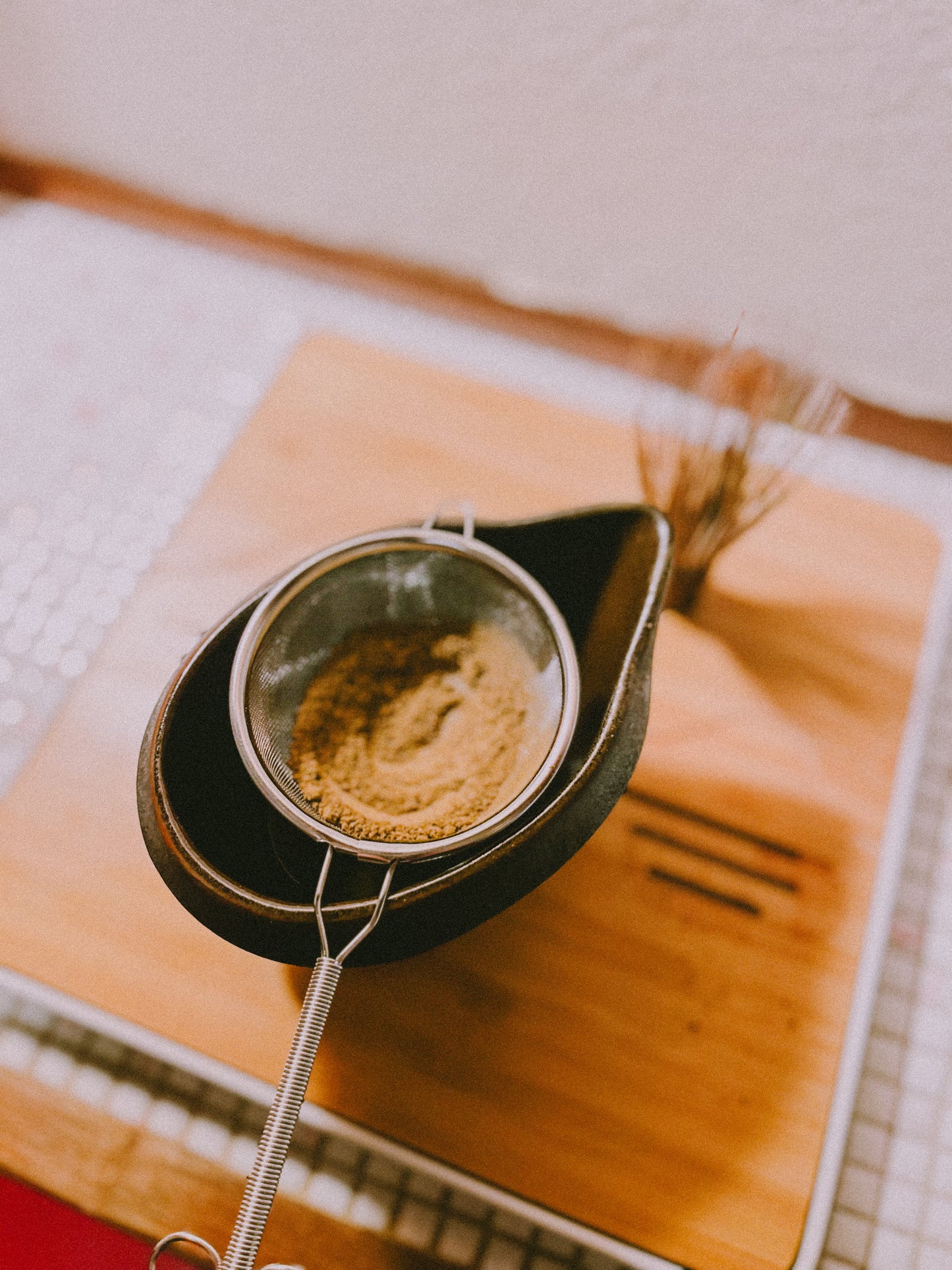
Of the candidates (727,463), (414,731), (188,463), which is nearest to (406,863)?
(414,731)

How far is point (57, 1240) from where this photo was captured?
44 cm

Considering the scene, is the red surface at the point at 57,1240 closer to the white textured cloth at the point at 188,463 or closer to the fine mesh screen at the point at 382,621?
the white textured cloth at the point at 188,463

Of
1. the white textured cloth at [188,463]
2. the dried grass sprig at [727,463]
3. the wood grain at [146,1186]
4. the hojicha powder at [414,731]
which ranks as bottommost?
the wood grain at [146,1186]

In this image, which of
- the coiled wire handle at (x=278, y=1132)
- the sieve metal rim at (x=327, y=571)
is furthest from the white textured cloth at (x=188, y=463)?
the coiled wire handle at (x=278, y=1132)

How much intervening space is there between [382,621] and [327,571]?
45mm

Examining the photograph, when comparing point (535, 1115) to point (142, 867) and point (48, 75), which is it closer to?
point (142, 867)

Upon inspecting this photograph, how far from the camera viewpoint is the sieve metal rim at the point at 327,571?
0.32m

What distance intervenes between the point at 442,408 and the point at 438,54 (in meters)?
0.38

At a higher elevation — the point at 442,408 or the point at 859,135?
the point at 859,135

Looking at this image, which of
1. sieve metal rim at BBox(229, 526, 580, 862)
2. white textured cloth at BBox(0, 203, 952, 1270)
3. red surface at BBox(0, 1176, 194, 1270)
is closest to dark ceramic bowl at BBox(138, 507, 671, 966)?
sieve metal rim at BBox(229, 526, 580, 862)

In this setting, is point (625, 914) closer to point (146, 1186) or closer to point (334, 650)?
point (334, 650)

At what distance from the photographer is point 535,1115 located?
15.3 inches

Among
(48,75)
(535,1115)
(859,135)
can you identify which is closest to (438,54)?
(859,135)

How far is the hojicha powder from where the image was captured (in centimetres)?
36
